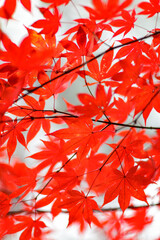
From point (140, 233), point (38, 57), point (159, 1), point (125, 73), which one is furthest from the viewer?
point (140, 233)

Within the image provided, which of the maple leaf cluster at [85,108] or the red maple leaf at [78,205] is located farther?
the red maple leaf at [78,205]

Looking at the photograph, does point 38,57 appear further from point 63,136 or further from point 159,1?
point 159,1

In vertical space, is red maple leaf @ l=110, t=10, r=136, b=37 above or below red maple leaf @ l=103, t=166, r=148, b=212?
above

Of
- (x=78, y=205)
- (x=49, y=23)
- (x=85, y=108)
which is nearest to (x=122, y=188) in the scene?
(x=78, y=205)

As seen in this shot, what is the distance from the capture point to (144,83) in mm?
652

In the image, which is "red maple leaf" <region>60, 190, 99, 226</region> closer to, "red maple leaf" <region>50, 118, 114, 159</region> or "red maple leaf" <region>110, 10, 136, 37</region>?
"red maple leaf" <region>50, 118, 114, 159</region>

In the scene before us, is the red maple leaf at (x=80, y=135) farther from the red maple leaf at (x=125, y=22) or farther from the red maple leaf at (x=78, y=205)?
the red maple leaf at (x=125, y=22)

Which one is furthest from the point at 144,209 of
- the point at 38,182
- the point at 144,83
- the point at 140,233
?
the point at 144,83

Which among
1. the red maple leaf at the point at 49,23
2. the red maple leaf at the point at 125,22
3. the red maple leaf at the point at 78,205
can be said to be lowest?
the red maple leaf at the point at 78,205

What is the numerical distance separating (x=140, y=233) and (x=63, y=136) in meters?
0.60

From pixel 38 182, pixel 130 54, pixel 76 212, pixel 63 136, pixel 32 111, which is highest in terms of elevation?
pixel 130 54

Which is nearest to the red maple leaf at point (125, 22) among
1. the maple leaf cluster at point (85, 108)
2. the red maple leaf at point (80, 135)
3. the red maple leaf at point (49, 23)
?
the maple leaf cluster at point (85, 108)

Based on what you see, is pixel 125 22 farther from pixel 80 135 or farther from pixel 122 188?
pixel 122 188

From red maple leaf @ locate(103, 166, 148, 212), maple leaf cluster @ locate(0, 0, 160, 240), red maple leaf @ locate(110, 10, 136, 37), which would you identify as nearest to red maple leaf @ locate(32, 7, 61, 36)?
maple leaf cluster @ locate(0, 0, 160, 240)
